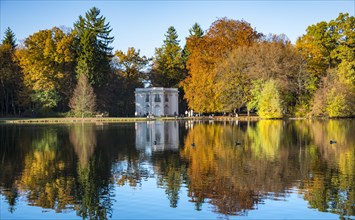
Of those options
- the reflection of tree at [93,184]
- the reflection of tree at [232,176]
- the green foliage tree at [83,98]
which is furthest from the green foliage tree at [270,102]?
the reflection of tree at [93,184]

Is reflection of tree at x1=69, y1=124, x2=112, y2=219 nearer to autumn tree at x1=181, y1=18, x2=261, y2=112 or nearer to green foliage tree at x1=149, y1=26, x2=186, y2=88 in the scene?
autumn tree at x1=181, y1=18, x2=261, y2=112

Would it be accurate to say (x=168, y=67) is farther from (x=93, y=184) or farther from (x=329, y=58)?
(x=93, y=184)

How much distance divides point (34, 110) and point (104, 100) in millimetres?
10537

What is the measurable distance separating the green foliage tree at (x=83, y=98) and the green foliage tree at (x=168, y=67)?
19.6 meters

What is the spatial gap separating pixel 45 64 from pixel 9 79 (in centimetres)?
606

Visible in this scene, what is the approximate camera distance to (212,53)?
70562mm

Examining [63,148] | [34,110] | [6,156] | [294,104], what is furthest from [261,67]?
[6,156]

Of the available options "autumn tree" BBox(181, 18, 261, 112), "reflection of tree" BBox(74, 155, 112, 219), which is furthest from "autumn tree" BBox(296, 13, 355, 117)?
"reflection of tree" BBox(74, 155, 112, 219)

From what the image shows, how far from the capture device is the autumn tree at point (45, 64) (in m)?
69.2

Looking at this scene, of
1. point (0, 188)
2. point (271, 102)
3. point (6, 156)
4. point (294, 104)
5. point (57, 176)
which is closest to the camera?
point (0, 188)

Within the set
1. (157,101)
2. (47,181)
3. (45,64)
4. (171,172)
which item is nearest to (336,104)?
(157,101)

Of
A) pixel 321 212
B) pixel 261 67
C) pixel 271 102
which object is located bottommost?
pixel 321 212

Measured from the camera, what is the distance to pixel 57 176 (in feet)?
61.6

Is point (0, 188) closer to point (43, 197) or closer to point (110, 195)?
point (43, 197)
